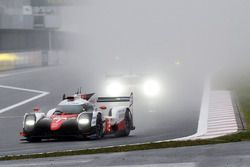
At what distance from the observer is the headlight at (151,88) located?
141 feet

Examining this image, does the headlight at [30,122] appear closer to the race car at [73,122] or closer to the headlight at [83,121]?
the race car at [73,122]

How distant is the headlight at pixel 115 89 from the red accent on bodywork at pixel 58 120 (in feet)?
63.2

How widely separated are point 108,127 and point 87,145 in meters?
2.76

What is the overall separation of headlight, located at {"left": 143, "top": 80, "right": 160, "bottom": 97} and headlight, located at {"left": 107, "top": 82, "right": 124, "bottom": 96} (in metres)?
1.40

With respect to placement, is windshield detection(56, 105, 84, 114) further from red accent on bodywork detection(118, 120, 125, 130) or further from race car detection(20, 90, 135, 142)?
red accent on bodywork detection(118, 120, 125, 130)

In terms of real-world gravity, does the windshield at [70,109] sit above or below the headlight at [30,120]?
above

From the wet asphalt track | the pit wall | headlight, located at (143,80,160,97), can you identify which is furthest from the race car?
the pit wall

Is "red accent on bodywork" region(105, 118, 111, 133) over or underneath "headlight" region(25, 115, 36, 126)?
underneath

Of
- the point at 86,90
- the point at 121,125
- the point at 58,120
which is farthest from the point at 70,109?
the point at 86,90

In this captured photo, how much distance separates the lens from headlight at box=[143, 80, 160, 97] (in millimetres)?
43109

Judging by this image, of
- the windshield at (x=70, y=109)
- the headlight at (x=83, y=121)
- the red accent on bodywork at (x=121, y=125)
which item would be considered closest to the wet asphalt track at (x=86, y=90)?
the red accent on bodywork at (x=121, y=125)

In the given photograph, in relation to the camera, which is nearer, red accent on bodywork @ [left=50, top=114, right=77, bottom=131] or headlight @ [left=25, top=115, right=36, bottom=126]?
red accent on bodywork @ [left=50, top=114, right=77, bottom=131]

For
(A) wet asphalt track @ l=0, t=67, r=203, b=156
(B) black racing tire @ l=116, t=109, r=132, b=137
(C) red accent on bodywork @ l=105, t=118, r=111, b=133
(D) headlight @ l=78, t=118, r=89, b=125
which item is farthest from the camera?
(B) black racing tire @ l=116, t=109, r=132, b=137

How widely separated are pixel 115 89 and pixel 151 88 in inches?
85.1
